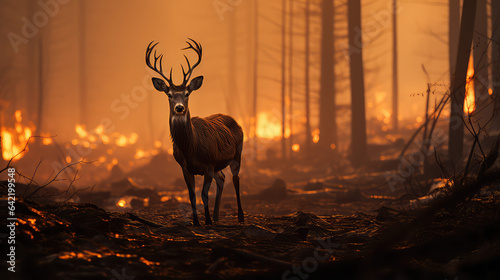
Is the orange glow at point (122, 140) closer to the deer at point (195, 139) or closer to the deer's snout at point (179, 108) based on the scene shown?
the deer at point (195, 139)

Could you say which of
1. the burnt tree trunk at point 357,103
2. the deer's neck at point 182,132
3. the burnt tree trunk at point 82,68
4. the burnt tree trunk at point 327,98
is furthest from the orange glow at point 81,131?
the deer's neck at point 182,132

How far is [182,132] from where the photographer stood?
715 cm

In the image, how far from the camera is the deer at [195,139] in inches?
280

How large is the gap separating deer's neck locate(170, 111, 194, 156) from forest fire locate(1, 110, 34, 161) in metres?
22.2

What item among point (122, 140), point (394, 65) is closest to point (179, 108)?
point (394, 65)

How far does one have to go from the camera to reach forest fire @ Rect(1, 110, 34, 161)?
26422 millimetres

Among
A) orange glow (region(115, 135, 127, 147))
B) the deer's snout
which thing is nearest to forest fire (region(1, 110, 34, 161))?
orange glow (region(115, 135, 127, 147))

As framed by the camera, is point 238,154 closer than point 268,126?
Yes

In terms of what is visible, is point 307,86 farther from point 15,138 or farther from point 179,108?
point 179,108

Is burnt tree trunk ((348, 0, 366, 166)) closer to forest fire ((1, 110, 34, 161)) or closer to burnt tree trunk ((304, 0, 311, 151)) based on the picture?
burnt tree trunk ((304, 0, 311, 151))

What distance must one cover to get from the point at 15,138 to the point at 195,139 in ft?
90.1

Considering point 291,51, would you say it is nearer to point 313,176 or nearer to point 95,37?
point 313,176

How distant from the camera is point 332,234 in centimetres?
662

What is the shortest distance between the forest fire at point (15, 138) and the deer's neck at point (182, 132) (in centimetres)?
2217
